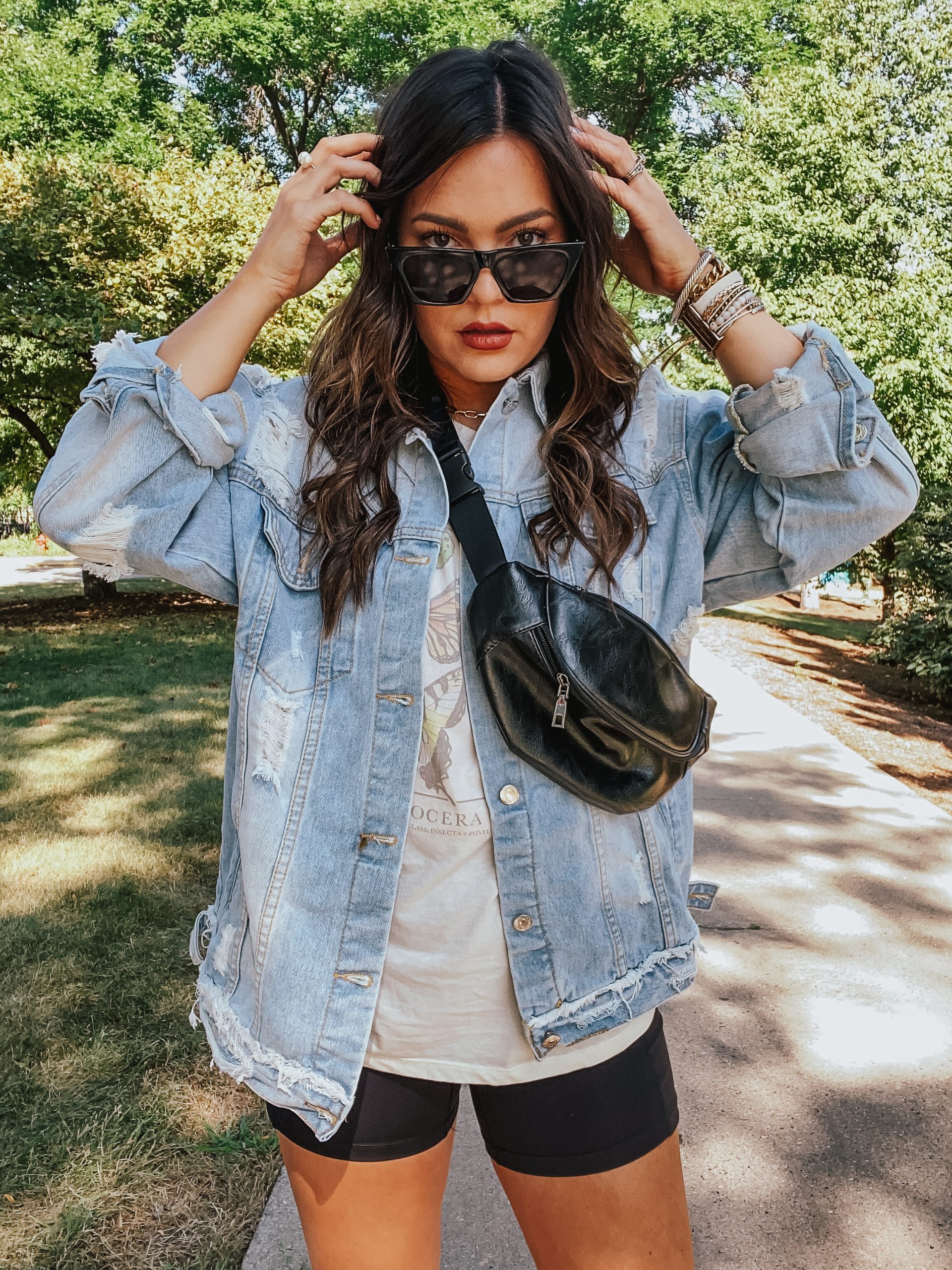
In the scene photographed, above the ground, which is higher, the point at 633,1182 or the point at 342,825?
the point at 342,825

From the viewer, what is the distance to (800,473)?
1.42 m

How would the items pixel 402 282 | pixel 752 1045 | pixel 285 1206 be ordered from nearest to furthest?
pixel 402 282, pixel 285 1206, pixel 752 1045

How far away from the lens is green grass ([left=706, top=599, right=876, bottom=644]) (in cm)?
1652

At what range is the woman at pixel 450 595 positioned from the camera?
56.5 inches

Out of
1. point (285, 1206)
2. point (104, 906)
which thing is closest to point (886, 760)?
point (104, 906)

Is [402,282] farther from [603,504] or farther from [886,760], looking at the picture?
[886,760]

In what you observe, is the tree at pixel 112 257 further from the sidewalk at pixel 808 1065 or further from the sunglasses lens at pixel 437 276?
the sunglasses lens at pixel 437 276

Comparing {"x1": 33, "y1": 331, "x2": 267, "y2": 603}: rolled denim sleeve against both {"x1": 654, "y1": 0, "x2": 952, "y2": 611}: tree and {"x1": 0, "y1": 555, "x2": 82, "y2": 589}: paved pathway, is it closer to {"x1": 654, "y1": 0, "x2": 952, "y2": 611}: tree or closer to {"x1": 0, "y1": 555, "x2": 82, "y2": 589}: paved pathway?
{"x1": 654, "y1": 0, "x2": 952, "y2": 611}: tree

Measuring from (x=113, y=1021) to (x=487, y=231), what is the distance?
2766 mm

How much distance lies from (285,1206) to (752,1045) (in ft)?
4.93

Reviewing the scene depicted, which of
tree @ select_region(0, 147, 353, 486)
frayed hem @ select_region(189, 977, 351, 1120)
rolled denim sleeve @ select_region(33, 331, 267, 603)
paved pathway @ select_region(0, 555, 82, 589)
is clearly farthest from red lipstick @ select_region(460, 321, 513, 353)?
paved pathway @ select_region(0, 555, 82, 589)

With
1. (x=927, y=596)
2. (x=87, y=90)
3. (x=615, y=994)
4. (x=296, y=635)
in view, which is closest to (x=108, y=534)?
(x=296, y=635)

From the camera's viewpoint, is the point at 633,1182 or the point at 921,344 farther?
the point at 921,344

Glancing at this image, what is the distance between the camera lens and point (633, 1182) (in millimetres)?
1437
